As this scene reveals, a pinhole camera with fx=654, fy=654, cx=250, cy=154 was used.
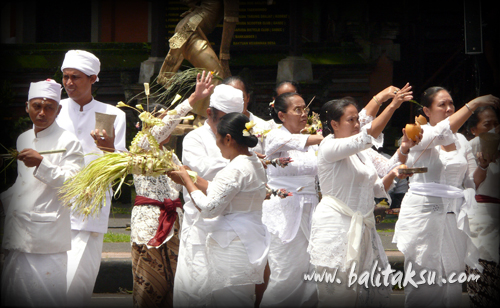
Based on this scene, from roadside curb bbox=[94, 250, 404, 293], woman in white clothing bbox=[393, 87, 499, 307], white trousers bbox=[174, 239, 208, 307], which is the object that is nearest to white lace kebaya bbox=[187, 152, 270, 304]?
white trousers bbox=[174, 239, 208, 307]

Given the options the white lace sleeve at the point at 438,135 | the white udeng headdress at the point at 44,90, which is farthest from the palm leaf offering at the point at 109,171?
the white lace sleeve at the point at 438,135

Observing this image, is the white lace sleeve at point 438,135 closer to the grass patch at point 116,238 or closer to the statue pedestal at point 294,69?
the grass patch at point 116,238

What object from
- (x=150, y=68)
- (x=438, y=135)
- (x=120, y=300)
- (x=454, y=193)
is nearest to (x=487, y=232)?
(x=454, y=193)

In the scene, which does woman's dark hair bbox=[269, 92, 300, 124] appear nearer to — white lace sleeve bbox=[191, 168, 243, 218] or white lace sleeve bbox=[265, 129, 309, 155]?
white lace sleeve bbox=[265, 129, 309, 155]

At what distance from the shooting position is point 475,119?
5.16 m

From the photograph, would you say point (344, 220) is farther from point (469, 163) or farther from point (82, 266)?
point (82, 266)

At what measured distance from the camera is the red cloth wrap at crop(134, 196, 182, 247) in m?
4.73

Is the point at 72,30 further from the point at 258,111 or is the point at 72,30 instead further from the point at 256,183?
the point at 256,183

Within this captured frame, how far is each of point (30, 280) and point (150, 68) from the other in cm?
477

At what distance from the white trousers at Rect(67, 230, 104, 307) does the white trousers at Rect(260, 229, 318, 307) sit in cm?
130

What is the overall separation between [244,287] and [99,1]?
762cm

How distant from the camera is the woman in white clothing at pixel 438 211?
479 centimetres

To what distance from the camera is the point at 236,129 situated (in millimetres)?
3943

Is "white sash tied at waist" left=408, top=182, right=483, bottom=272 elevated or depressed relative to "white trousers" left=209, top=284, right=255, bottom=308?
elevated
